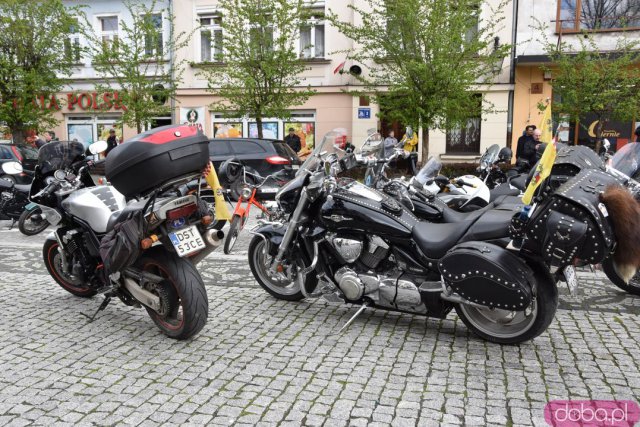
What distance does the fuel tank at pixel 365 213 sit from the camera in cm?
434

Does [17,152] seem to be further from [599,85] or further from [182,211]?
[599,85]

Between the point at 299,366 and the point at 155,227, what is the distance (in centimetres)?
135

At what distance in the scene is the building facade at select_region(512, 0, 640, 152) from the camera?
18609 millimetres

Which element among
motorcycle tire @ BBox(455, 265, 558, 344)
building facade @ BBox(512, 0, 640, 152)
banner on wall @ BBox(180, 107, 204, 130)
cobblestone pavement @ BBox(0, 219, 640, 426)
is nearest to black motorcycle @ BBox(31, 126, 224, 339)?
cobblestone pavement @ BBox(0, 219, 640, 426)

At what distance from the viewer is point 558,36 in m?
19.1

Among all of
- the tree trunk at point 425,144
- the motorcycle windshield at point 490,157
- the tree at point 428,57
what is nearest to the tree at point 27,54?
the tree at point 428,57

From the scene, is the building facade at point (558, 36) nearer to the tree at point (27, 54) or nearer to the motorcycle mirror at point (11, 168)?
the tree at point (27, 54)

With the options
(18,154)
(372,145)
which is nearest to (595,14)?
(372,145)

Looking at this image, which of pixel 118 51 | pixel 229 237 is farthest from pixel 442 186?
pixel 118 51

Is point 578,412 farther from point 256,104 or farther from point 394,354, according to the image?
point 256,104

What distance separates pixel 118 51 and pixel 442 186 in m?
15.5

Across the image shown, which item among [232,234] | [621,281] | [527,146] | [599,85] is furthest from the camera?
[599,85]

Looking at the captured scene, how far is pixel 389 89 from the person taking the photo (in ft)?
53.5

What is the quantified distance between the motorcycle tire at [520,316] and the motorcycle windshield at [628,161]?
1.35 m
